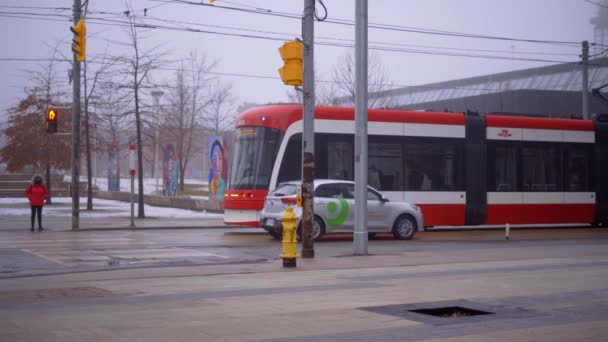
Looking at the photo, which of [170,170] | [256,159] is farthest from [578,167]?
[170,170]

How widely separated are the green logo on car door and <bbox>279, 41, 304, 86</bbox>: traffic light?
634 centimetres

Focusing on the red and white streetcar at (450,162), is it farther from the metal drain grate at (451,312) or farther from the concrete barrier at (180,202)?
the metal drain grate at (451,312)

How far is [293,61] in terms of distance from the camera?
15.2 meters

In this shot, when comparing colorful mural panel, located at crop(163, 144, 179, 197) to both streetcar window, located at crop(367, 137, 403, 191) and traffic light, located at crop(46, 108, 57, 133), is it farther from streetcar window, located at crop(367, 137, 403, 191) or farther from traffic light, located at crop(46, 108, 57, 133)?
streetcar window, located at crop(367, 137, 403, 191)

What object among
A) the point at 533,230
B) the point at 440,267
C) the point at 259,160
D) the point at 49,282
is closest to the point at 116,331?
the point at 49,282

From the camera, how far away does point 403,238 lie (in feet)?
73.2

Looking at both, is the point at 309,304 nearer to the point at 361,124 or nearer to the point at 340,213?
the point at 361,124

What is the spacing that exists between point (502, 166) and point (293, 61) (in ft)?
44.9

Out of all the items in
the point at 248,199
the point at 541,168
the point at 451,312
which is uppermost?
the point at 541,168

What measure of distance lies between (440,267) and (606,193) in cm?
1674

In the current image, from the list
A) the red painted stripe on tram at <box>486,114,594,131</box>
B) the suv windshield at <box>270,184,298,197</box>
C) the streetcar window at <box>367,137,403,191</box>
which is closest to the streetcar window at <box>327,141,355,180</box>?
the streetcar window at <box>367,137,403,191</box>

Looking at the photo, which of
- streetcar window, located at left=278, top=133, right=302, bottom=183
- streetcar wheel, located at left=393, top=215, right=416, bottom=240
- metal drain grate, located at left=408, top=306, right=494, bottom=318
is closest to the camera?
metal drain grate, located at left=408, top=306, right=494, bottom=318

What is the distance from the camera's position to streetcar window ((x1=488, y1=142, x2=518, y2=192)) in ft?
86.7

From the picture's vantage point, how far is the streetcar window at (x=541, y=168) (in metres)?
27.1
